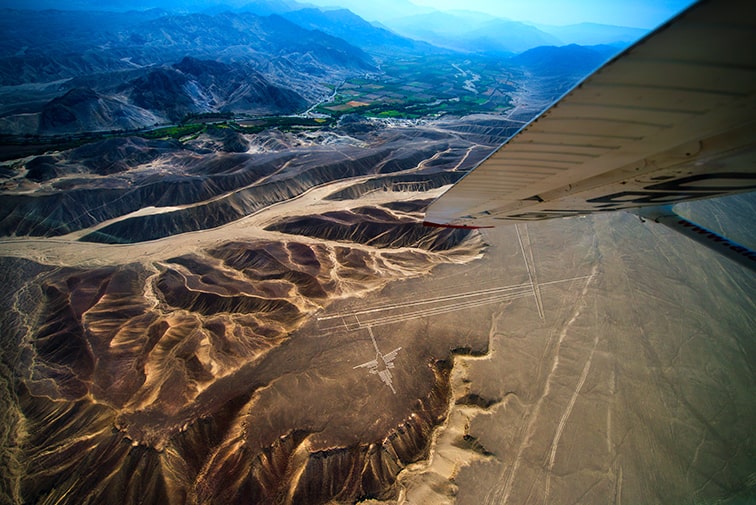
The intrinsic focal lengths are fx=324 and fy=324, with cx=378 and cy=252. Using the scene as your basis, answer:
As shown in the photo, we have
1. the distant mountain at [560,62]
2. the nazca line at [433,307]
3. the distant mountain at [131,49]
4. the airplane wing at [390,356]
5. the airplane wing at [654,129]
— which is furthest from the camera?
the distant mountain at [560,62]

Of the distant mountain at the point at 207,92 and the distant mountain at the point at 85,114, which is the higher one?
the distant mountain at the point at 207,92

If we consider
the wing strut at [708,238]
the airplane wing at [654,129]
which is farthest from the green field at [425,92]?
the airplane wing at [654,129]

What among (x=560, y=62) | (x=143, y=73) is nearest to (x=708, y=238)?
(x=143, y=73)

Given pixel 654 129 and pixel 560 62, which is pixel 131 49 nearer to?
pixel 654 129

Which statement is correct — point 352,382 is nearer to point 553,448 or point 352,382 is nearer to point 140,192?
point 553,448

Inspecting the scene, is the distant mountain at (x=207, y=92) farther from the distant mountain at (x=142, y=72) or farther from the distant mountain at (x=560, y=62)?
the distant mountain at (x=560, y=62)

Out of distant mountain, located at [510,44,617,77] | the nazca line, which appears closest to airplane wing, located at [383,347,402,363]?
the nazca line
